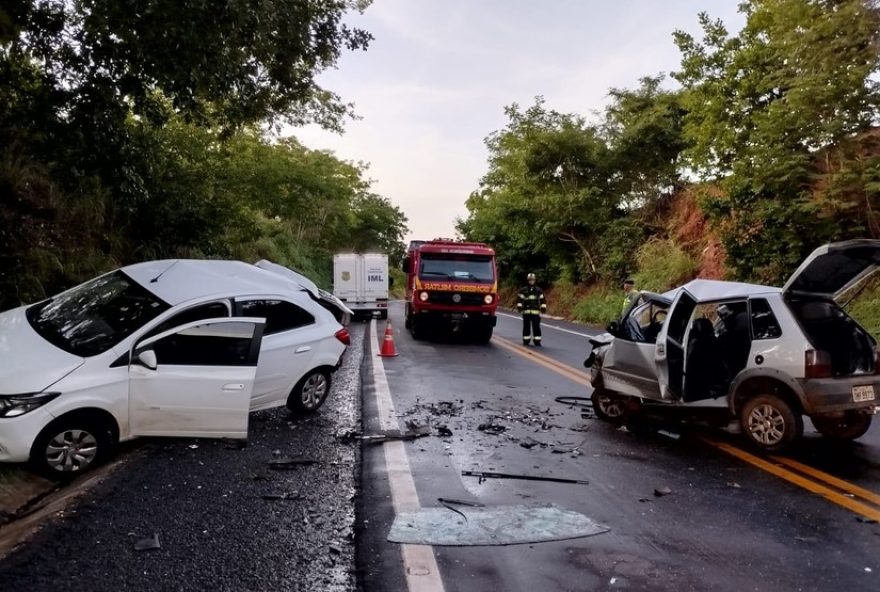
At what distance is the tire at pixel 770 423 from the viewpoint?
242 inches

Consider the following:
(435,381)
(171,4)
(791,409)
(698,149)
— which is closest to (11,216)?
(171,4)

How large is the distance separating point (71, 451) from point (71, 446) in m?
0.04

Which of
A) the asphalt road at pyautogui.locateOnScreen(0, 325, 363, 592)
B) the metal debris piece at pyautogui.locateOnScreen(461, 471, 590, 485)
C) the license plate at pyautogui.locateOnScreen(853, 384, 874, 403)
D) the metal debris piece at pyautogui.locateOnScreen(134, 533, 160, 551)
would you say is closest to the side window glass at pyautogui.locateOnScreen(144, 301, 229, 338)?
the asphalt road at pyautogui.locateOnScreen(0, 325, 363, 592)

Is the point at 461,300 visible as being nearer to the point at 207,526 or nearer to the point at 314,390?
the point at 314,390

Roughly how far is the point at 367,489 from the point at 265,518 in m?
0.97

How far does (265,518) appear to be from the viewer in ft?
14.8

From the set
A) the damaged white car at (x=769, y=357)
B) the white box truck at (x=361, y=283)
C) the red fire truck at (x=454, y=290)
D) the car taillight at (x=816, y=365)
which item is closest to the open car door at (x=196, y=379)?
the damaged white car at (x=769, y=357)

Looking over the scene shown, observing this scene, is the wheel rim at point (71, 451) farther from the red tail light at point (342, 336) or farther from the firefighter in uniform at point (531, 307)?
the firefighter in uniform at point (531, 307)

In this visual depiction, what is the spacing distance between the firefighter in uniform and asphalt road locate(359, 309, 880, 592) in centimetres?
743

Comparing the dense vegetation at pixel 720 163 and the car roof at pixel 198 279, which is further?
the dense vegetation at pixel 720 163

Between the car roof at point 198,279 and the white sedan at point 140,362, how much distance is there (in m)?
0.02

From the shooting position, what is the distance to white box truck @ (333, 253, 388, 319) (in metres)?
25.6

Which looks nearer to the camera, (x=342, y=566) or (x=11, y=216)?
(x=342, y=566)

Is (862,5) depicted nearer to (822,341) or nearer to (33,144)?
(822,341)
